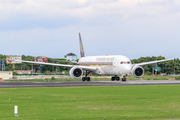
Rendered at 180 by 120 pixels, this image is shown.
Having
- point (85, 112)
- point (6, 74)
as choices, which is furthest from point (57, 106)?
point (6, 74)

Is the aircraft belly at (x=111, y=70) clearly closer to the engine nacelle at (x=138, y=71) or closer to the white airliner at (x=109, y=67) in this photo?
the white airliner at (x=109, y=67)

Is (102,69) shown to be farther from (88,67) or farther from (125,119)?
(125,119)

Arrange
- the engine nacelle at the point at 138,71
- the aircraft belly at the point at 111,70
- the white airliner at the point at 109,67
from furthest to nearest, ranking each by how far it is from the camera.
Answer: the engine nacelle at the point at 138,71, the aircraft belly at the point at 111,70, the white airliner at the point at 109,67

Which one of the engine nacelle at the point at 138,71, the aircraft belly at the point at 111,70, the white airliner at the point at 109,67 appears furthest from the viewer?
the engine nacelle at the point at 138,71

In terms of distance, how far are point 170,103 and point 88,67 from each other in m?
48.7

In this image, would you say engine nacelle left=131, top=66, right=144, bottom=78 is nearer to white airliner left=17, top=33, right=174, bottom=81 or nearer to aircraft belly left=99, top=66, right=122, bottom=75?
white airliner left=17, top=33, right=174, bottom=81

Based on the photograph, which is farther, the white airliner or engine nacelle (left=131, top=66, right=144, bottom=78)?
engine nacelle (left=131, top=66, right=144, bottom=78)

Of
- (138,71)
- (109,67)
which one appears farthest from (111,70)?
(138,71)

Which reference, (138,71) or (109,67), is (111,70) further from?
(138,71)

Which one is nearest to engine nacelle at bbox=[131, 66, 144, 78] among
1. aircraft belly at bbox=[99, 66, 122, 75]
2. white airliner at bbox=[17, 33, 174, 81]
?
white airliner at bbox=[17, 33, 174, 81]

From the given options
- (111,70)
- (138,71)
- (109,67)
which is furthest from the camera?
(109,67)

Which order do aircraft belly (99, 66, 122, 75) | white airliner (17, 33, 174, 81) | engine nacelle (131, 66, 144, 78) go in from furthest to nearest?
1. engine nacelle (131, 66, 144, 78)
2. aircraft belly (99, 66, 122, 75)
3. white airliner (17, 33, 174, 81)

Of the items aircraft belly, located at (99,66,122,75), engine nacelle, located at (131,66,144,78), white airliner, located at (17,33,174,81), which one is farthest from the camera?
engine nacelle, located at (131,66,144,78)

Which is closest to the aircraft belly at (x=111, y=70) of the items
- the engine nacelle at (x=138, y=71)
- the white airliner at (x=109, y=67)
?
the white airliner at (x=109, y=67)
